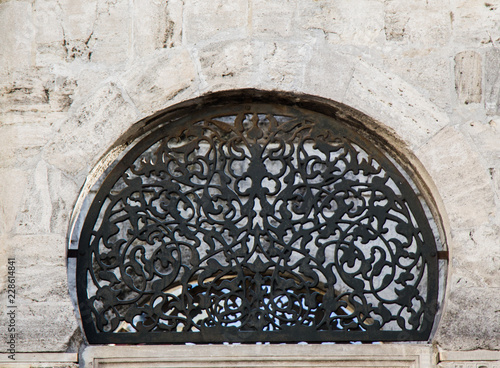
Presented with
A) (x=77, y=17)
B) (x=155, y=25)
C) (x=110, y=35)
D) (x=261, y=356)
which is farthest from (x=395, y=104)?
(x=77, y=17)

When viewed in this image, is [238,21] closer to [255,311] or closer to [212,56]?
[212,56]

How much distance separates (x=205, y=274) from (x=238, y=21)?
4.70 ft

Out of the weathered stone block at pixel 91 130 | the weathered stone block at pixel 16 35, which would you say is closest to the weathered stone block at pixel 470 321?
the weathered stone block at pixel 91 130

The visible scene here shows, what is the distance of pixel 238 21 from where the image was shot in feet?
13.0

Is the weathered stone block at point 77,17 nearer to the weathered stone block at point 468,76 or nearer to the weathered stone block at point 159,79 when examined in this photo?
the weathered stone block at point 159,79

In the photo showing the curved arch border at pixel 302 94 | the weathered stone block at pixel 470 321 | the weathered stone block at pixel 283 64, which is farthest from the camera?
the weathered stone block at pixel 283 64

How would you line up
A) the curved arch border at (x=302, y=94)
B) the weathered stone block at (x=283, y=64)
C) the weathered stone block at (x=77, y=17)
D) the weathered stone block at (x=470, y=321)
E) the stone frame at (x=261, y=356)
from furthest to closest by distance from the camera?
1. the weathered stone block at (x=77, y=17)
2. the weathered stone block at (x=283, y=64)
3. the curved arch border at (x=302, y=94)
4. the stone frame at (x=261, y=356)
5. the weathered stone block at (x=470, y=321)

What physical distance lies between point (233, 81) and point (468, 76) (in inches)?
51.1

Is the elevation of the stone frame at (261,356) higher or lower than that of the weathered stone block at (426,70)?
lower

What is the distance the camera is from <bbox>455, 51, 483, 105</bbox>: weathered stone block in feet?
12.6

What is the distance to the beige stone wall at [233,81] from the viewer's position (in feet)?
11.9

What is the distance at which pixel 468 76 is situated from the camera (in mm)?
3863

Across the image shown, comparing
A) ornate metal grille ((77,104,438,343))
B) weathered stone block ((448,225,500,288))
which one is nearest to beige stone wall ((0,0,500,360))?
weathered stone block ((448,225,500,288))

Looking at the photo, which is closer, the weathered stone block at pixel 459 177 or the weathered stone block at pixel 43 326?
the weathered stone block at pixel 43 326
